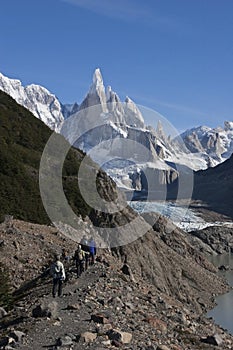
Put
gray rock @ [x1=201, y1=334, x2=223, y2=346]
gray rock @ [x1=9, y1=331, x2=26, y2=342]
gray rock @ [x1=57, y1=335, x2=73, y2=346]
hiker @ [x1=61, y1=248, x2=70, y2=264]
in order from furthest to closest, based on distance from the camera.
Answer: hiker @ [x1=61, y1=248, x2=70, y2=264], gray rock @ [x1=201, y1=334, x2=223, y2=346], gray rock @ [x1=9, y1=331, x2=26, y2=342], gray rock @ [x1=57, y1=335, x2=73, y2=346]

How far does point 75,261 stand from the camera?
26.1 meters

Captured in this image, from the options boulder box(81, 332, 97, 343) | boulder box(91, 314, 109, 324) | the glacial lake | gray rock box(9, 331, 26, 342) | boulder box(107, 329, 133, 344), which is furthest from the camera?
the glacial lake

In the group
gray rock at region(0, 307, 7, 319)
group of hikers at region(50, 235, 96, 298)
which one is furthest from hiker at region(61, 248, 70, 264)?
gray rock at region(0, 307, 7, 319)

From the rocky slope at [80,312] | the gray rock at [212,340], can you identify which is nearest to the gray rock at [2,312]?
the rocky slope at [80,312]

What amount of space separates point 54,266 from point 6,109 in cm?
5205

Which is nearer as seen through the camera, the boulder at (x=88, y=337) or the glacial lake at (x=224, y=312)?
the boulder at (x=88, y=337)

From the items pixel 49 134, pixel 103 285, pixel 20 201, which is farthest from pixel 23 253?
pixel 49 134

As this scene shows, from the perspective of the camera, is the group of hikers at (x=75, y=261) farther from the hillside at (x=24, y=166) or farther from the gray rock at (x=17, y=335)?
the hillside at (x=24, y=166)

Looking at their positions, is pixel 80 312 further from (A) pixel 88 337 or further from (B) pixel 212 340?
(B) pixel 212 340

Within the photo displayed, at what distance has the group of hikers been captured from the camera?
20312 millimetres

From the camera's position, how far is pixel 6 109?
229 feet

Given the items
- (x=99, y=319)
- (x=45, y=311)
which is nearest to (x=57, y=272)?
(x=45, y=311)

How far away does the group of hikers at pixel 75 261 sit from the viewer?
800 inches

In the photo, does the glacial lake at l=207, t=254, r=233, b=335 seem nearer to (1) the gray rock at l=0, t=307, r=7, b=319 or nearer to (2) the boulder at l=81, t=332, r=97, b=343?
(1) the gray rock at l=0, t=307, r=7, b=319
